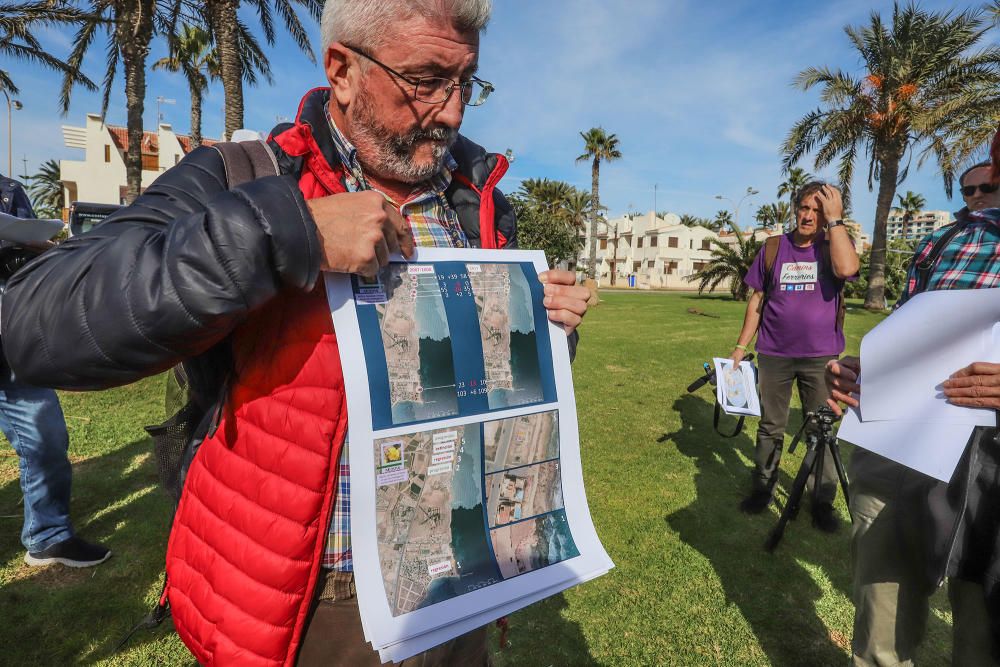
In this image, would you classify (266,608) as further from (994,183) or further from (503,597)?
(994,183)

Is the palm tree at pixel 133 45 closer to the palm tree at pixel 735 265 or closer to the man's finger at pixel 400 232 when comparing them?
the man's finger at pixel 400 232

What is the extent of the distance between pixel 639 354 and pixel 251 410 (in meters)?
10.4

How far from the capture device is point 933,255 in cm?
188

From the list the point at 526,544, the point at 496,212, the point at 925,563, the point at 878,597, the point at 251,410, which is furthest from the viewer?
the point at 878,597

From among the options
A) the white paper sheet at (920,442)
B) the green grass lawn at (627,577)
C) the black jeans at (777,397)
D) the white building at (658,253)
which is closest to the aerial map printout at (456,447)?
the white paper sheet at (920,442)

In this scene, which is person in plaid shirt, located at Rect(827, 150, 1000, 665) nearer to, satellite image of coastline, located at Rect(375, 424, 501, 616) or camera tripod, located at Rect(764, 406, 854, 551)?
satellite image of coastline, located at Rect(375, 424, 501, 616)

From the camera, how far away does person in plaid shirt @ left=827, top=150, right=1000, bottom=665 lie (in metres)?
1.48

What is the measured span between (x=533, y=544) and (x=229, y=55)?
1101 cm

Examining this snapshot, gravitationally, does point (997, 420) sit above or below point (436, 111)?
below

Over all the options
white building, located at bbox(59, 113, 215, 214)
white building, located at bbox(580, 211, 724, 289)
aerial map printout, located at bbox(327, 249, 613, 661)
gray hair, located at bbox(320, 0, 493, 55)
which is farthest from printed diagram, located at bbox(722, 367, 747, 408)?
white building, located at bbox(580, 211, 724, 289)

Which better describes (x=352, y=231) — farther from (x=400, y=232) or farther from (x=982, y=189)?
(x=982, y=189)

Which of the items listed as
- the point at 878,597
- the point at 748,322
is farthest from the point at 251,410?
the point at 748,322

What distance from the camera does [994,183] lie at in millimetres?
1954

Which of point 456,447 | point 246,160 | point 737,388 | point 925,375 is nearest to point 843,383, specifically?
point 925,375
